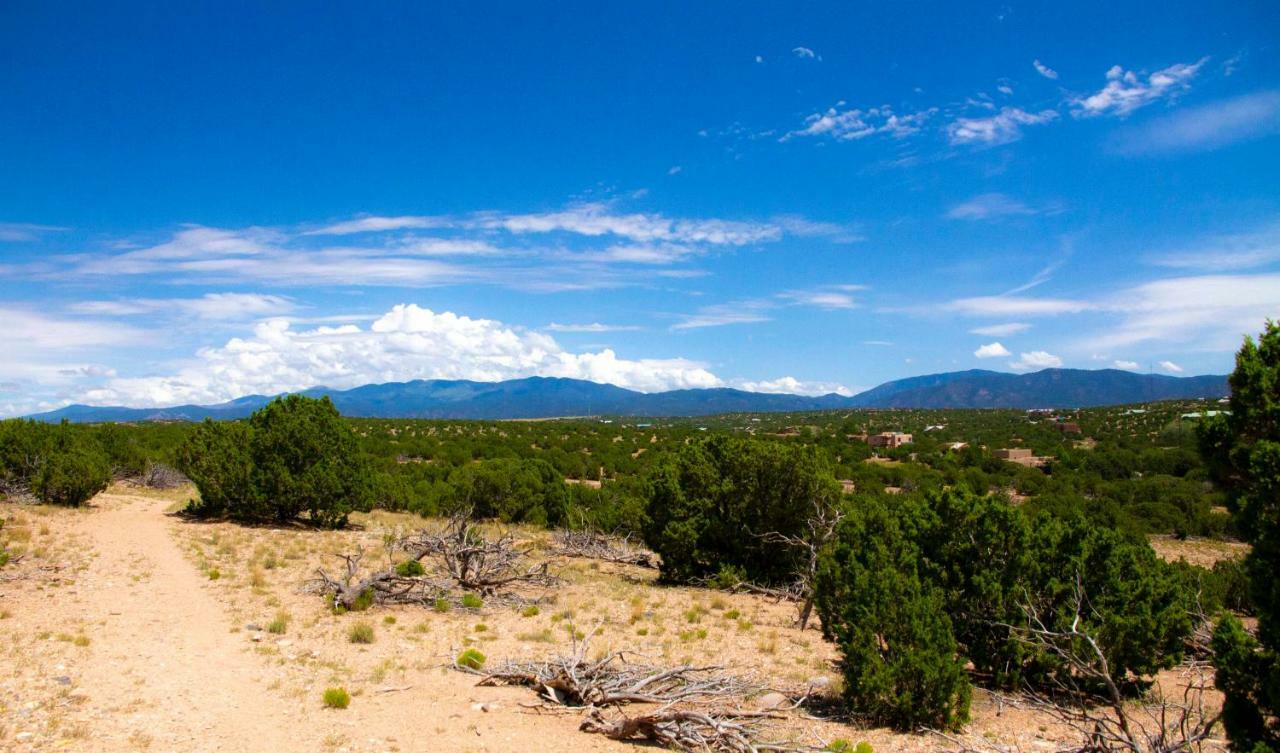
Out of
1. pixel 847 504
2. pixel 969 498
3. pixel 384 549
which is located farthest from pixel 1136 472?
pixel 384 549

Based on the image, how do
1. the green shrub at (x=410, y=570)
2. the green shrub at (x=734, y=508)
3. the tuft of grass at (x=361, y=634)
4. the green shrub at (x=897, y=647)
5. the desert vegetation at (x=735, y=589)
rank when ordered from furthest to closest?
the green shrub at (x=734, y=508) < the green shrub at (x=410, y=570) < the tuft of grass at (x=361, y=634) < the green shrub at (x=897, y=647) < the desert vegetation at (x=735, y=589)

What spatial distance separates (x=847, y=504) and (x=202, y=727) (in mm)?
12860

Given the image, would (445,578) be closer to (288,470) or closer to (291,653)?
(291,653)

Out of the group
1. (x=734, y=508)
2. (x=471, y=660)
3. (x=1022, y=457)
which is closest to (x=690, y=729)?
(x=471, y=660)

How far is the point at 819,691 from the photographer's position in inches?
348

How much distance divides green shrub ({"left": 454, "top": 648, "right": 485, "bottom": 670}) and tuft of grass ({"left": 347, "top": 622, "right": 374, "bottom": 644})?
190 centimetres

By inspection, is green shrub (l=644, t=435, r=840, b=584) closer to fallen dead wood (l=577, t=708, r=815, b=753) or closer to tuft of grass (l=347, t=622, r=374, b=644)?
tuft of grass (l=347, t=622, r=374, b=644)

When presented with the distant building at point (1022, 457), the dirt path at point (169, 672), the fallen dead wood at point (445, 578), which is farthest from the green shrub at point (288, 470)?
the distant building at point (1022, 457)

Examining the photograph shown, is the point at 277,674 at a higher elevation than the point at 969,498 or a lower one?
lower

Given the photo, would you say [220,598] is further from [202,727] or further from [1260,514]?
[1260,514]

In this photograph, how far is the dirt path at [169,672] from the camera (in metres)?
6.96

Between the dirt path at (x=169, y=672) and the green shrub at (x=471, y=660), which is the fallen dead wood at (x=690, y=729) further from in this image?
the dirt path at (x=169, y=672)

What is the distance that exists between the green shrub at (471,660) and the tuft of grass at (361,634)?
6.23 feet

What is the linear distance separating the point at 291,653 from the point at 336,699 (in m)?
2.60
